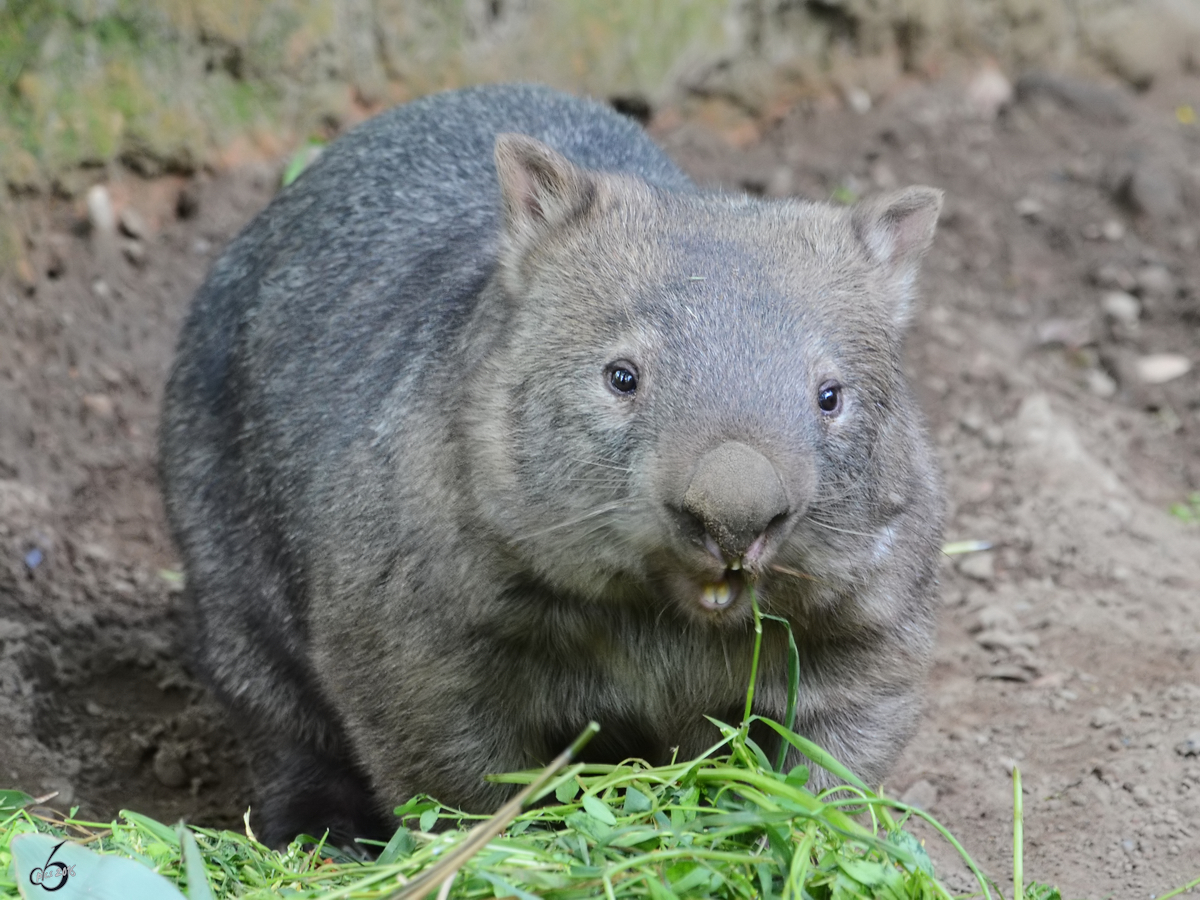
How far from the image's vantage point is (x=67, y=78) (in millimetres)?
6383

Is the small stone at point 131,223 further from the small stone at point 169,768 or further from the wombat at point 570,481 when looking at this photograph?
the small stone at point 169,768

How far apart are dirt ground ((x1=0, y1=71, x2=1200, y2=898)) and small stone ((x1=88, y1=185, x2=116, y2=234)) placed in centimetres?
4

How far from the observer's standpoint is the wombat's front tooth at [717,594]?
321 cm

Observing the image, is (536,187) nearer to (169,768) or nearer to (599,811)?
(599,811)

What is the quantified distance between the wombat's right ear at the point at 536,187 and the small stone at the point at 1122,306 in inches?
183

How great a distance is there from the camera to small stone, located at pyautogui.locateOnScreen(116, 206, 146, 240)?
6855mm

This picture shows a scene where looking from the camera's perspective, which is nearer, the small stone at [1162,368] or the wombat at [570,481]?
the wombat at [570,481]

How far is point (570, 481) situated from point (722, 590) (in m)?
0.41

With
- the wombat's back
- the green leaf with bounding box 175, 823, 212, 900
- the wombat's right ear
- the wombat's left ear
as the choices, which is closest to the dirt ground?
the wombat's back

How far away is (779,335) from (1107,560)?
3.28 m

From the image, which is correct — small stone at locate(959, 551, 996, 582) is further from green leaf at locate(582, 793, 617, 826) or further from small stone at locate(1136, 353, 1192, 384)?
green leaf at locate(582, 793, 617, 826)

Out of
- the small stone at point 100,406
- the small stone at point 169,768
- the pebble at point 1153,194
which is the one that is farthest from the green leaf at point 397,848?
the pebble at point 1153,194

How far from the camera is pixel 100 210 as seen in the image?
22.1ft

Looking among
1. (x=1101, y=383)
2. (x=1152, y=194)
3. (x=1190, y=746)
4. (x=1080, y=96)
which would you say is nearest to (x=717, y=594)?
(x=1190, y=746)
